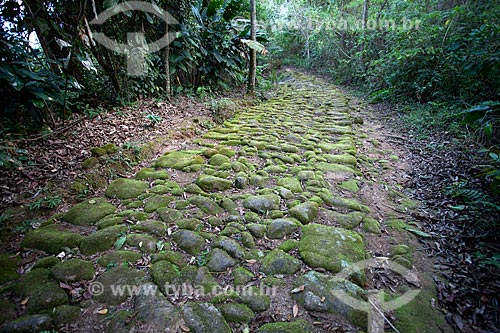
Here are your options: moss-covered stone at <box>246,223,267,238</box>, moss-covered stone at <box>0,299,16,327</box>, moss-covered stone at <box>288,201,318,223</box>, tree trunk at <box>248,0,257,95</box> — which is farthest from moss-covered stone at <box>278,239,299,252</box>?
tree trunk at <box>248,0,257,95</box>

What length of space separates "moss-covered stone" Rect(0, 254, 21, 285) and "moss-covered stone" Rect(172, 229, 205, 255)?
104 cm

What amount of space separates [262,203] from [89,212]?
163 centimetres

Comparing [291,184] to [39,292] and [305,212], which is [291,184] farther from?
[39,292]

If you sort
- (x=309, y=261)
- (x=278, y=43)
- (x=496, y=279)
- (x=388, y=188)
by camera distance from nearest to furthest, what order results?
(x=496, y=279) → (x=309, y=261) → (x=388, y=188) → (x=278, y=43)

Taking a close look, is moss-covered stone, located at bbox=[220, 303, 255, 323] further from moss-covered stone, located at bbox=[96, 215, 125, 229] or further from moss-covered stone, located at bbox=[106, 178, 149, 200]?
moss-covered stone, located at bbox=[106, 178, 149, 200]

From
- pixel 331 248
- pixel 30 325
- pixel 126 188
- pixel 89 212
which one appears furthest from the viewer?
pixel 126 188

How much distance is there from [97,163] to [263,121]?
129 inches

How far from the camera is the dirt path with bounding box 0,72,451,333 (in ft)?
5.00

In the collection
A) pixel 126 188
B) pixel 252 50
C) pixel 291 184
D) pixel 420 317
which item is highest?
pixel 252 50

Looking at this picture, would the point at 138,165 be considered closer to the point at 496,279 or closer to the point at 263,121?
the point at 263,121

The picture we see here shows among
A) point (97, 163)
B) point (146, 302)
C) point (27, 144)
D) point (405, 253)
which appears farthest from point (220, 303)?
point (27, 144)

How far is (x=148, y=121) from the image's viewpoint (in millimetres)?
4047

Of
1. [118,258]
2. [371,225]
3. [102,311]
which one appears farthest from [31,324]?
[371,225]

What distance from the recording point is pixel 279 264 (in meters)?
1.92
